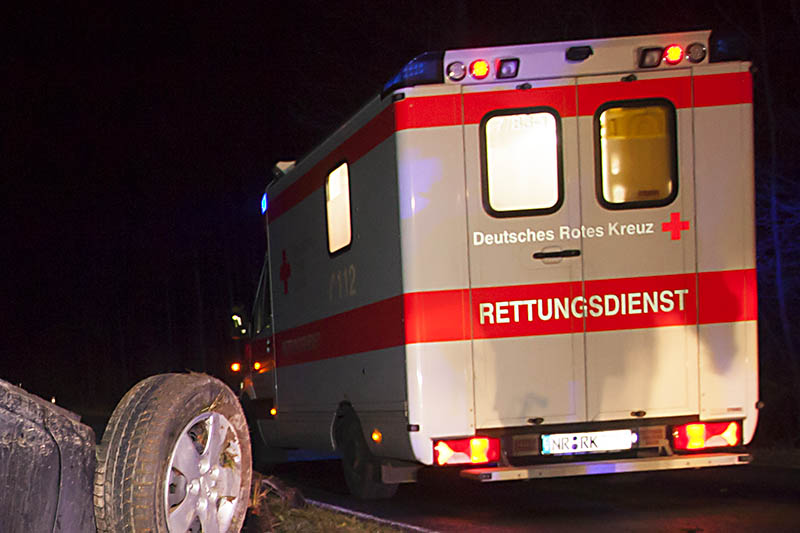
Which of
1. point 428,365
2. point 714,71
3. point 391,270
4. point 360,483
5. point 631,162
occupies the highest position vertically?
point 714,71

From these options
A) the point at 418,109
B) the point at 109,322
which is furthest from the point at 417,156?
the point at 109,322

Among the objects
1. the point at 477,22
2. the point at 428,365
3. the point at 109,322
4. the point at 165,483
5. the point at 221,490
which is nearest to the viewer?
the point at 165,483

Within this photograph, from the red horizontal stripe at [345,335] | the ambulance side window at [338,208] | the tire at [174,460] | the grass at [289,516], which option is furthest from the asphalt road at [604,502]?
the tire at [174,460]

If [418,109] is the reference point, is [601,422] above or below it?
below

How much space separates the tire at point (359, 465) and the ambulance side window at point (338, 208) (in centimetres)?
139

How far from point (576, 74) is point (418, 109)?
106 centimetres

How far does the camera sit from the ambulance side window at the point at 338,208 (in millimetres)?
7910

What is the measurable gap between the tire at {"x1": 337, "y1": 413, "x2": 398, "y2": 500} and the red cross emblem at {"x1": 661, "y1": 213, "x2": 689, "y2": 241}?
2.89 meters

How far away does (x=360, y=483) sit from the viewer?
848cm

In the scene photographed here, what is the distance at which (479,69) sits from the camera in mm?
6789

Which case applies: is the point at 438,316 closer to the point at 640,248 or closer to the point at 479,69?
the point at 640,248

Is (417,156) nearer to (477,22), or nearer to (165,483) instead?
(165,483)

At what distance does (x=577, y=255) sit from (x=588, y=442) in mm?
1215

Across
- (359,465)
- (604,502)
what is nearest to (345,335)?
(359,465)
